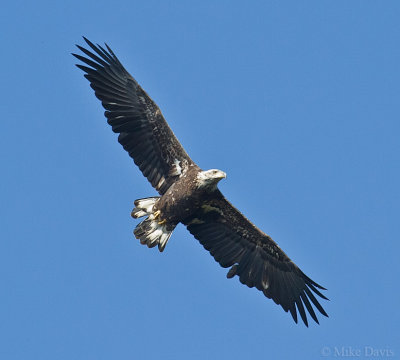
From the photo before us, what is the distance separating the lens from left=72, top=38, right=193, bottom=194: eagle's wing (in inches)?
887

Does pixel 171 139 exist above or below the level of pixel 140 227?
above

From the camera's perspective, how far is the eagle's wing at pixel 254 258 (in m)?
23.3

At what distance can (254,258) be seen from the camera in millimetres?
23516

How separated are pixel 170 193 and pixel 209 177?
3.56ft

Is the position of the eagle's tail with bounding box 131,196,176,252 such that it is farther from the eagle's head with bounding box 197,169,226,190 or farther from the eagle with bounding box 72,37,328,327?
the eagle's head with bounding box 197,169,226,190

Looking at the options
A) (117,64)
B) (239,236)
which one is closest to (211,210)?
(239,236)

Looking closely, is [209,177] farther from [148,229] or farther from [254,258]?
[254,258]

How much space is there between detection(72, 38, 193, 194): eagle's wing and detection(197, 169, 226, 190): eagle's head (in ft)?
2.49

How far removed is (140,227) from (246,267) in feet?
8.82

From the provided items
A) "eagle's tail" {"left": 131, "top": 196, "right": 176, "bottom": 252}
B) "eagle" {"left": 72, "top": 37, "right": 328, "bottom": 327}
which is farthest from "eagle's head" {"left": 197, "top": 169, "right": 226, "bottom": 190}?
"eagle's tail" {"left": 131, "top": 196, "right": 176, "bottom": 252}

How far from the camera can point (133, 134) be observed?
22.6 meters

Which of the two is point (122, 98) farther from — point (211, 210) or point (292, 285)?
point (292, 285)

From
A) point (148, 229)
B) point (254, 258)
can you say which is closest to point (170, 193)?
point (148, 229)

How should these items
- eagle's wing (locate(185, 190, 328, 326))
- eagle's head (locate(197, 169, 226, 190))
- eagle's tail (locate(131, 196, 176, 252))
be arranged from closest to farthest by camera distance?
eagle's head (locate(197, 169, 226, 190))
eagle's tail (locate(131, 196, 176, 252))
eagle's wing (locate(185, 190, 328, 326))
